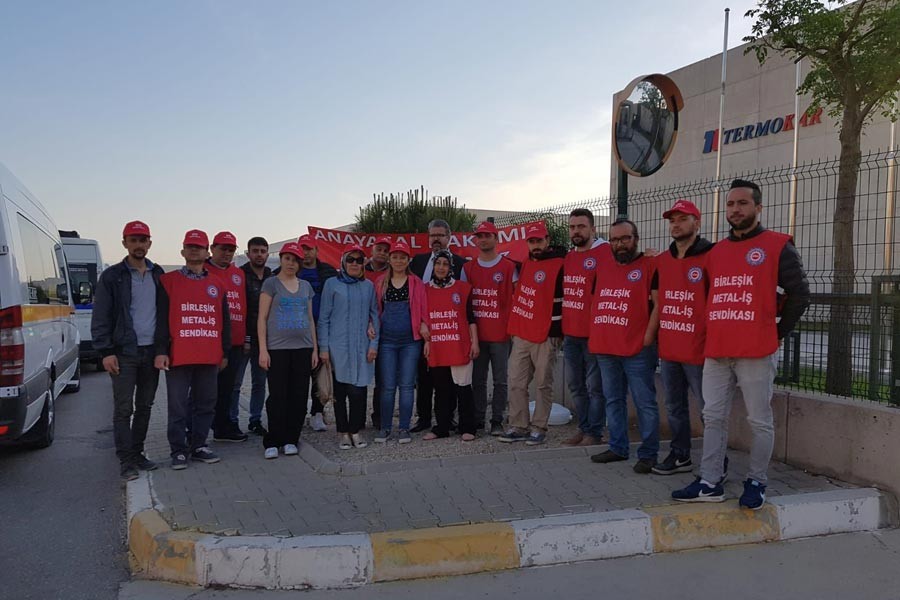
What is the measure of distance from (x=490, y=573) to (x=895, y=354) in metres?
3.43

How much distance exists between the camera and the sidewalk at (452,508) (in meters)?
3.79

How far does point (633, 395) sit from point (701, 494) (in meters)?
1.07

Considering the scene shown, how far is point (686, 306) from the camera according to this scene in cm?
477

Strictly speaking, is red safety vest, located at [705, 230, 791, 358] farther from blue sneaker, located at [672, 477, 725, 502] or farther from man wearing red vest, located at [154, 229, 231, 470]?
man wearing red vest, located at [154, 229, 231, 470]

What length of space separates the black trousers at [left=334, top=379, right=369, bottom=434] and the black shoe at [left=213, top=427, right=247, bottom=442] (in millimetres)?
1248

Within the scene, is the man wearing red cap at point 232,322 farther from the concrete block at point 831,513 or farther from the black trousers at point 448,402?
the concrete block at point 831,513

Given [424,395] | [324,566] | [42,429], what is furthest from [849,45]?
[42,429]

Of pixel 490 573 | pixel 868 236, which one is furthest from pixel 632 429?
pixel 490 573

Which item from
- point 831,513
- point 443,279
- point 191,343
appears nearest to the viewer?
point 831,513

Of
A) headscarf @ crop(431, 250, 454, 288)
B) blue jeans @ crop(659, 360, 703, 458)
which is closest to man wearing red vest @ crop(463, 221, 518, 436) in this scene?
headscarf @ crop(431, 250, 454, 288)

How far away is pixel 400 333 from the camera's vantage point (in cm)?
603

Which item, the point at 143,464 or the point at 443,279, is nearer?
the point at 143,464

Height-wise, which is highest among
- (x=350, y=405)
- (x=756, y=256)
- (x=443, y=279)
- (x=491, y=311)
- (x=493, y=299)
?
(x=756, y=256)

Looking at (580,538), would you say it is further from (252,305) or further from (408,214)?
(408,214)
